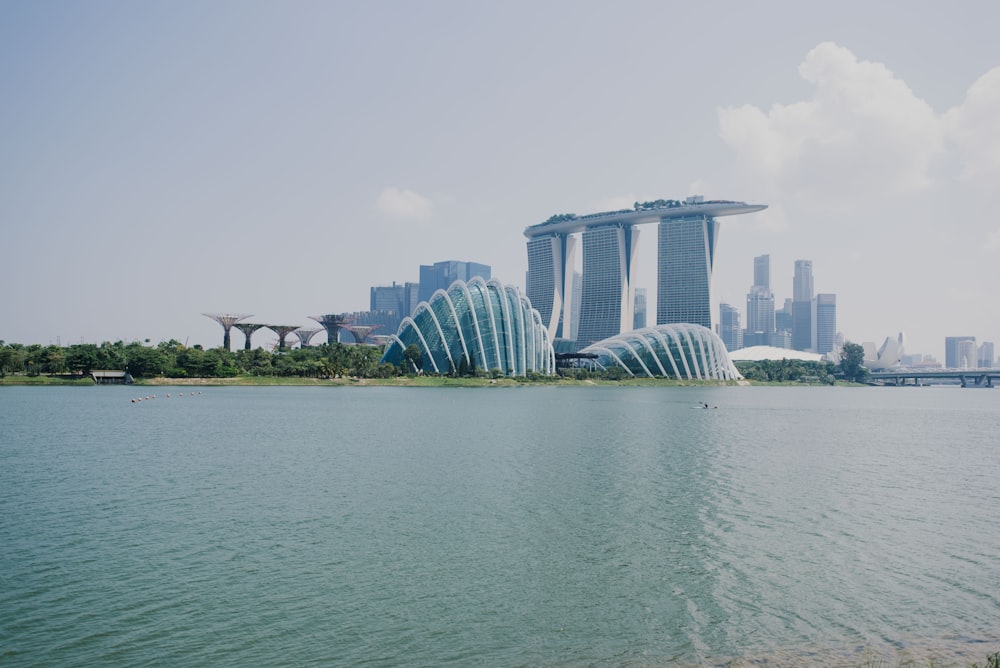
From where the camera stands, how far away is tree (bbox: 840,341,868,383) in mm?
191000

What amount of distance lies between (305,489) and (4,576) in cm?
1045

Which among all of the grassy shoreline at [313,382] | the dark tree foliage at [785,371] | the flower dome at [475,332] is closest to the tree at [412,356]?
the flower dome at [475,332]

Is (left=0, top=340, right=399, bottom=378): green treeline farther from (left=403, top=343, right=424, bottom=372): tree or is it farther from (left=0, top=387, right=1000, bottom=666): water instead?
(left=0, top=387, right=1000, bottom=666): water

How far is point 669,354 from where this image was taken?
456 feet

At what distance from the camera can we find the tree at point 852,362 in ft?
627

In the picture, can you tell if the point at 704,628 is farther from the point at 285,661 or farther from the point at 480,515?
the point at 480,515

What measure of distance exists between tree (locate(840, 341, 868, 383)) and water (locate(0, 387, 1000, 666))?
557 ft

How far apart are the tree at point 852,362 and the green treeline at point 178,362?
136421mm

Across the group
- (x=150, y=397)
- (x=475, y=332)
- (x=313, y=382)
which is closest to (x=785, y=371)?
(x=475, y=332)

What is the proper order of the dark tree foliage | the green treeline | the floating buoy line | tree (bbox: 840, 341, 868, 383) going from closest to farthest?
the floating buoy line, the green treeline, the dark tree foliage, tree (bbox: 840, 341, 868, 383)

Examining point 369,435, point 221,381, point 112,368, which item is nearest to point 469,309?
point 221,381

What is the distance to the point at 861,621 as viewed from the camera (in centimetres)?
1402

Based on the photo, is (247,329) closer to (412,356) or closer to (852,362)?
(412,356)

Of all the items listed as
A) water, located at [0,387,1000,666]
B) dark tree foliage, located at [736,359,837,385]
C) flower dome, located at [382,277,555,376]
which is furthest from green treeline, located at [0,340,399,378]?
dark tree foliage, located at [736,359,837,385]
